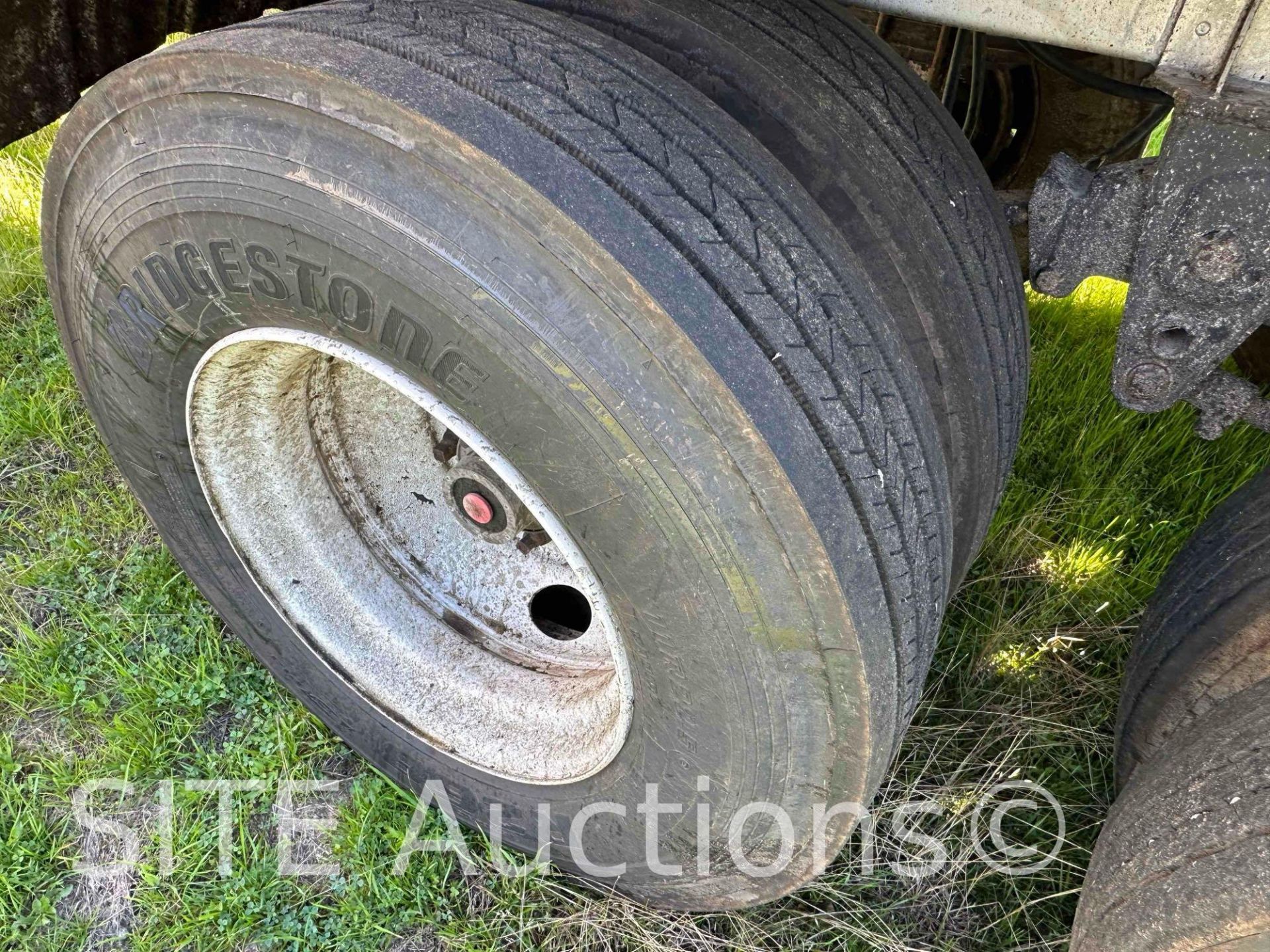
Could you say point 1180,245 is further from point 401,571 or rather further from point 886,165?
point 401,571

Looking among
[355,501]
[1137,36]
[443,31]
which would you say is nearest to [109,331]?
[355,501]

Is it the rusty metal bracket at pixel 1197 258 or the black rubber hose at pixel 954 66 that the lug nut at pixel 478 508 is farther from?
the black rubber hose at pixel 954 66

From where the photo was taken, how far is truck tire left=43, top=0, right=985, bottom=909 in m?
1.17

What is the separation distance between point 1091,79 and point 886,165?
0.74 metres

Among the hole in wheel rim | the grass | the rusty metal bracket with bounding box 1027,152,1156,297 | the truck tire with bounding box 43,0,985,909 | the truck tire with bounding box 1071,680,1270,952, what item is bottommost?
the grass

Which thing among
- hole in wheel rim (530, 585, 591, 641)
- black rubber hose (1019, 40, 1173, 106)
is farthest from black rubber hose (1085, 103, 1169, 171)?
hole in wheel rim (530, 585, 591, 641)

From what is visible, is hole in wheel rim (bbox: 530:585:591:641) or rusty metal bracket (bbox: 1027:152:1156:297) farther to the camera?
hole in wheel rim (bbox: 530:585:591:641)

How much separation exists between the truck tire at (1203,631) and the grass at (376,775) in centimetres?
35

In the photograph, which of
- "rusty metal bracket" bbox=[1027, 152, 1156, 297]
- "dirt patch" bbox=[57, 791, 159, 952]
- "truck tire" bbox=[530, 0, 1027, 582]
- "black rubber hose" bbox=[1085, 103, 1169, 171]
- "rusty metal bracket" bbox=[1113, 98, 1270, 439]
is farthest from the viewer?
"black rubber hose" bbox=[1085, 103, 1169, 171]

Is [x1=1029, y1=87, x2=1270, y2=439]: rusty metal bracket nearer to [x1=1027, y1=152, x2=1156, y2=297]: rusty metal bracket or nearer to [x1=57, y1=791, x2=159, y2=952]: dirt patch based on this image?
[x1=1027, y1=152, x2=1156, y2=297]: rusty metal bracket

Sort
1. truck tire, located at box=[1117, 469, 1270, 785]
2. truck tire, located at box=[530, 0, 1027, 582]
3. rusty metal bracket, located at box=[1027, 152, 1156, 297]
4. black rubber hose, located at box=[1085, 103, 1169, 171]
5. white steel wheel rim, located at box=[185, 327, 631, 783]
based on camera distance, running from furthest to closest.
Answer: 1. black rubber hose, located at box=[1085, 103, 1169, 171]
2. white steel wheel rim, located at box=[185, 327, 631, 783]
3. truck tire, located at box=[1117, 469, 1270, 785]
4. truck tire, located at box=[530, 0, 1027, 582]
5. rusty metal bracket, located at box=[1027, 152, 1156, 297]

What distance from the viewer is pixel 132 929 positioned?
1.91 metres

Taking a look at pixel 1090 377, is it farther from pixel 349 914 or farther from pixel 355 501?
pixel 349 914

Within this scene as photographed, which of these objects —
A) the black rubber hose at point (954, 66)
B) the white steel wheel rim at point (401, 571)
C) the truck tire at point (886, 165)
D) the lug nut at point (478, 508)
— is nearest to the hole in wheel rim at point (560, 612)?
the white steel wheel rim at point (401, 571)
